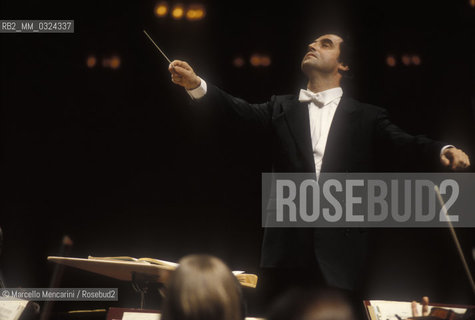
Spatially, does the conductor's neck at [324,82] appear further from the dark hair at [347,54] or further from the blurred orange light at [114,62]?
the blurred orange light at [114,62]

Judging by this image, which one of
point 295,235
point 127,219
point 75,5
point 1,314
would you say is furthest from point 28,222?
point 295,235

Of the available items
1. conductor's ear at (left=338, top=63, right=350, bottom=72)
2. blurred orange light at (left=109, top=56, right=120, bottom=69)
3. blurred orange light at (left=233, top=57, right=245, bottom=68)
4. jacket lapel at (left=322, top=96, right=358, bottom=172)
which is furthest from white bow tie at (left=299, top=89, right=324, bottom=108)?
blurred orange light at (left=109, top=56, right=120, bottom=69)

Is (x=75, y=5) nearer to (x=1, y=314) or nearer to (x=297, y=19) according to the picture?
(x=297, y=19)

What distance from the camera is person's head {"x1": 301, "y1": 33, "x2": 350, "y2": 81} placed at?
11.4 feet

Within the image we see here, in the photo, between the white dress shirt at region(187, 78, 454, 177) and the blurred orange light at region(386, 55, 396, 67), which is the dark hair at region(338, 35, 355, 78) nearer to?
the white dress shirt at region(187, 78, 454, 177)

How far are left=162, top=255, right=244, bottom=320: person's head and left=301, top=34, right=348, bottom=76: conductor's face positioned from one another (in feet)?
6.68

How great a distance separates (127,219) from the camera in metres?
3.76

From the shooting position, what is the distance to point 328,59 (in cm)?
348

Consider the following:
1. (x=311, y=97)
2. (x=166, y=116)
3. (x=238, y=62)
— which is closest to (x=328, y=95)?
(x=311, y=97)

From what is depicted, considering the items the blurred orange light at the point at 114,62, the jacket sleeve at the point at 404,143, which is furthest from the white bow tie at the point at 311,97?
the blurred orange light at the point at 114,62

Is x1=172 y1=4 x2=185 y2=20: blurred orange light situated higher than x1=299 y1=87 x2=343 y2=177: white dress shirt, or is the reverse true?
x1=172 y1=4 x2=185 y2=20: blurred orange light

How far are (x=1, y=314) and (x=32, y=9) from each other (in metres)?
2.20

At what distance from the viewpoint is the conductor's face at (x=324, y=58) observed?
3461mm

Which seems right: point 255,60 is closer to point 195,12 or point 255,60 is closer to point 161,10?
point 195,12
